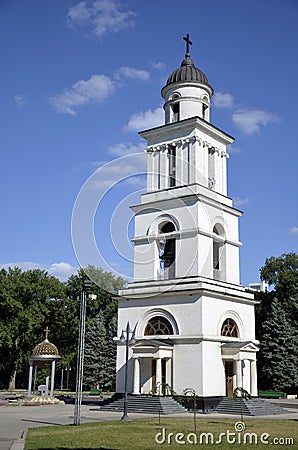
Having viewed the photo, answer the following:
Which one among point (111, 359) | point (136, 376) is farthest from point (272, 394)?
point (136, 376)

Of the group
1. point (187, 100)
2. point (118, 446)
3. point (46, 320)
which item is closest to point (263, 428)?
point (118, 446)

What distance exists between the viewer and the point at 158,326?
30578 millimetres

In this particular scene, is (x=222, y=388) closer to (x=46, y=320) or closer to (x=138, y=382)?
(x=138, y=382)

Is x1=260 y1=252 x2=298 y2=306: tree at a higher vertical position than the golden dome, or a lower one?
higher

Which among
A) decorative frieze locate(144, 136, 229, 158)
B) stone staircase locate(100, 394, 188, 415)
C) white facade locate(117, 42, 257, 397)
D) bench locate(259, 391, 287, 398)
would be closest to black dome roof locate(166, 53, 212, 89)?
white facade locate(117, 42, 257, 397)

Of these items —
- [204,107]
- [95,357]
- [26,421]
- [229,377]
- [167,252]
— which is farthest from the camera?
[95,357]

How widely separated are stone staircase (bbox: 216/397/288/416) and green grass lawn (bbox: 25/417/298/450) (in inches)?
194

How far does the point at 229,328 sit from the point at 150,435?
1512 centimetres

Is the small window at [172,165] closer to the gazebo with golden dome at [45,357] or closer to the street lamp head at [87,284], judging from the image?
the gazebo with golden dome at [45,357]

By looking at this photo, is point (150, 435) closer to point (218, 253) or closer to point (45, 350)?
point (218, 253)

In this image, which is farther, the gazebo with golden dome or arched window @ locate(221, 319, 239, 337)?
the gazebo with golden dome

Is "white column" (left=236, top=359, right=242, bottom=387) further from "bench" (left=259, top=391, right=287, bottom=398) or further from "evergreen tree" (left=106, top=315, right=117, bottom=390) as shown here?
"evergreen tree" (left=106, top=315, right=117, bottom=390)

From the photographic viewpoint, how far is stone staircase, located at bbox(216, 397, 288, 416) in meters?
26.8

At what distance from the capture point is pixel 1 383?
59.3m
